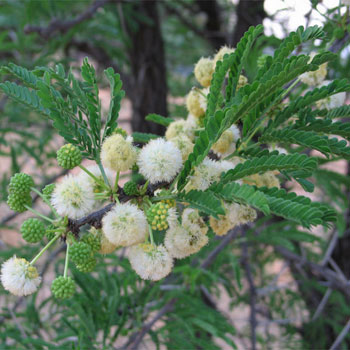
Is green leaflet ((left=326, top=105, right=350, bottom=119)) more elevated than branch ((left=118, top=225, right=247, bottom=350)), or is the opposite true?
green leaflet ((left=326, top=105, right=350, bottom=119))

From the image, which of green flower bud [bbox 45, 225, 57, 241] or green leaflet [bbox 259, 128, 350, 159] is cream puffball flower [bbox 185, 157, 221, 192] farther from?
green flower bud [bbox 45, 225, 57, 241]

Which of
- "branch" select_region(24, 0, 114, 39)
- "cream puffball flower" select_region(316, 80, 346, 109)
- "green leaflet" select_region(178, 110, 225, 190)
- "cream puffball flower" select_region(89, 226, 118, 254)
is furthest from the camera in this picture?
"branch" select_region(24, 0, 114, 39)

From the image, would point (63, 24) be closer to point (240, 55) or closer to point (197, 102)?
point (197, 102)

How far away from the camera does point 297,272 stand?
314cm

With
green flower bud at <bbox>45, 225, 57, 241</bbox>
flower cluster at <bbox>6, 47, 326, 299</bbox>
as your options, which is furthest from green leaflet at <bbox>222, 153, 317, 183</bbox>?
green flower bud at <bbox>45, 225, 57, 241</bbox>

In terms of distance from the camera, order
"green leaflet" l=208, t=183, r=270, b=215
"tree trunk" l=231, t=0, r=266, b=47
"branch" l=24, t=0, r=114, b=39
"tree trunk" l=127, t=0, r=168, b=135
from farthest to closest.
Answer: "tree trunk" l=127, t=0, r=168, b=135 → "tree trunk" l=231, t=0, r=266, b=47 → "branch" l=24, t=0, r=114, b=39 → "green leaflet" l=208, t=183, r=270, b=215

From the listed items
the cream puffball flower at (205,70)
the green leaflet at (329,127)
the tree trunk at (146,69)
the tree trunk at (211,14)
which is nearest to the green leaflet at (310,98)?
the green leaflet at (329,127)

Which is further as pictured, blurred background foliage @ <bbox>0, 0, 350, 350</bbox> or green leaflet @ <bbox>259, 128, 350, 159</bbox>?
blurred background foliage @ <bbox>0, 0, 350, 350</bbox>

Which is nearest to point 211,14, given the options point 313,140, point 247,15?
point 247,15

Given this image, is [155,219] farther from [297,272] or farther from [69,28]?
[297,272]

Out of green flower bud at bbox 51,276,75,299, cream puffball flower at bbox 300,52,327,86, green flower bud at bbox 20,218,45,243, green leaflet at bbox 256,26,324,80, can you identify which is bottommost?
green flower bud at bbox 51,276,75,299

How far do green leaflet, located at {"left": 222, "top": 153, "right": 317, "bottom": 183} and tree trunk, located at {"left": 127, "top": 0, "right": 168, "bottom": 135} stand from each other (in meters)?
2.27

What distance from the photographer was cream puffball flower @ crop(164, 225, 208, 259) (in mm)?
856

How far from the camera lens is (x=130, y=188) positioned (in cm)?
85
